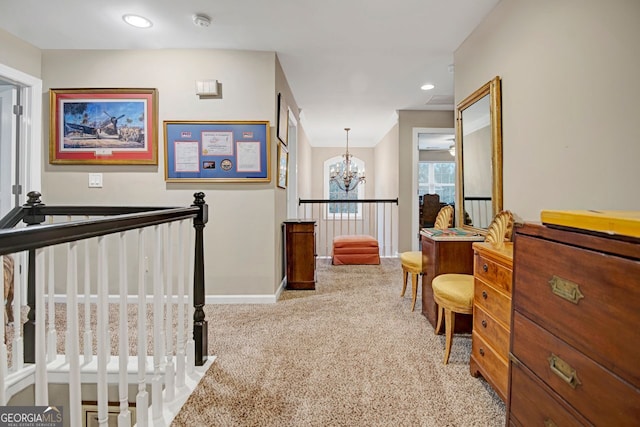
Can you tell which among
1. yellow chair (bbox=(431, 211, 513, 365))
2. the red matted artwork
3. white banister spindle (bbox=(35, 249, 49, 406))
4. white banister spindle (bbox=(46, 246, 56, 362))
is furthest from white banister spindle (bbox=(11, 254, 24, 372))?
yellow chair (bbox=(431, 211, 513, 365))

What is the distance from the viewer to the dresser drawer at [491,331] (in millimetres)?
1510

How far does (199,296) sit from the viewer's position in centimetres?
193

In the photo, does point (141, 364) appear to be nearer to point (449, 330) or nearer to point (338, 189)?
point (449, 330)

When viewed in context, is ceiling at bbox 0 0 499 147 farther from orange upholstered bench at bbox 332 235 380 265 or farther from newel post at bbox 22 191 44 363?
orange upholstered bench at bbox 332 235 380 265

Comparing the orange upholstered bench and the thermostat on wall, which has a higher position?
the thermostat on wall

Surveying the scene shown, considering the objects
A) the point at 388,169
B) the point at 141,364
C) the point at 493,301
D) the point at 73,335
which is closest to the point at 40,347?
the point at 73,335

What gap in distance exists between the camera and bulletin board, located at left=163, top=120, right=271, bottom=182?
10.1 ft

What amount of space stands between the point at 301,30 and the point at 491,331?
258 centimetres

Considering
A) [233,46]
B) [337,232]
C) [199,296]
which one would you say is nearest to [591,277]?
[199,296]

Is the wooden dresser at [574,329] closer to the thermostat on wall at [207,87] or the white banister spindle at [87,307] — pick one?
the white banister spindle at [87,307]

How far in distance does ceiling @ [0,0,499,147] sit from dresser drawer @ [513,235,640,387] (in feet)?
6.80

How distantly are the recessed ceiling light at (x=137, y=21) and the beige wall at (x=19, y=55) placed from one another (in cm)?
116

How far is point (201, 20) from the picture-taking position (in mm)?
2516

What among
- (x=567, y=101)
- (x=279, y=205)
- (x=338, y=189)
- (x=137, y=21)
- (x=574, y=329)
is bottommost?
(x=574, y=329)
